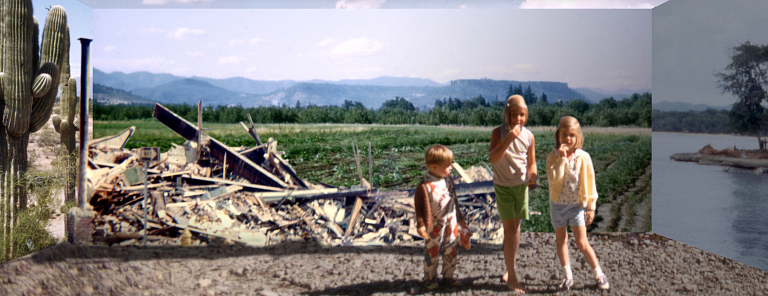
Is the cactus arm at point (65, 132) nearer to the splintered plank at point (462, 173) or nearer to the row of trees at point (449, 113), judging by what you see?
the row of trees at point (449, 113)

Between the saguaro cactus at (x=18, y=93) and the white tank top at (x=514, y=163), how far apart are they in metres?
4.93

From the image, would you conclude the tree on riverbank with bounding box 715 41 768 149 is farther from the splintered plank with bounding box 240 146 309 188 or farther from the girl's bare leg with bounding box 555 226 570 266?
the splintered plank with bounding box 240 146 309 188

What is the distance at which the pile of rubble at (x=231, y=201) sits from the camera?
541 centimetres

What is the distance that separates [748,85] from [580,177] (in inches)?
116

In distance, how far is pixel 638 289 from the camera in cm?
397

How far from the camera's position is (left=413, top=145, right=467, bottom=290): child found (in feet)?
11.4

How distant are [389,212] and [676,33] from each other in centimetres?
434

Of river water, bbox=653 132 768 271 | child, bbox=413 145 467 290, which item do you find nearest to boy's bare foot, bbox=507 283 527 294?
child, bbox=413 145 467 290

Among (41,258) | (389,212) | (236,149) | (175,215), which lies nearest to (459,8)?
(389,212)

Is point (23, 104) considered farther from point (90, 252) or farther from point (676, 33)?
point (676, 33)

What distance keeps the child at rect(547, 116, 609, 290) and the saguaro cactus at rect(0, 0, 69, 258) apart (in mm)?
5355

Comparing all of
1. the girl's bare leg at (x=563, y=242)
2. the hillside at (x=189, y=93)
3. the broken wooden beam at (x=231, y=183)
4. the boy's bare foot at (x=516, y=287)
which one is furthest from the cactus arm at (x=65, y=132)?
the girl's bare leg at (x=563, y=242)

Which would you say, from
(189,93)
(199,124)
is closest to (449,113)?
(199,124)

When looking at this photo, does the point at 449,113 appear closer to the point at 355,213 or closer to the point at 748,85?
the point at 355,213
